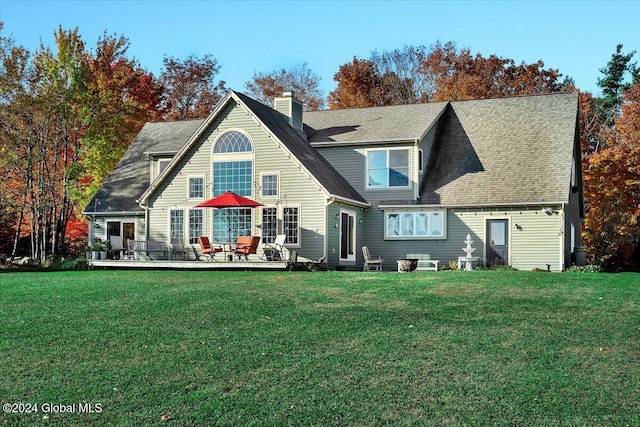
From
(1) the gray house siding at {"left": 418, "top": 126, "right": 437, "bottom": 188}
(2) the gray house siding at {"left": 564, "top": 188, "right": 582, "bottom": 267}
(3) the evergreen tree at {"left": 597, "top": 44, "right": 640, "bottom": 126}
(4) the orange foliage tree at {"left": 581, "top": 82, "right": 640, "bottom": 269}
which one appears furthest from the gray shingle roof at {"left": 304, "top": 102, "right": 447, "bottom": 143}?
(3) the evergreen tree at {"left": 597, "top": 44, "right": 640, "bottom": 126}

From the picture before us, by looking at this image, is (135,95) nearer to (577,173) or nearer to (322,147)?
(322,147)

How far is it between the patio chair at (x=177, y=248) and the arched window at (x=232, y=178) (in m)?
1.23

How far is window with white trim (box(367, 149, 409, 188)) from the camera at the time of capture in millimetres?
25594

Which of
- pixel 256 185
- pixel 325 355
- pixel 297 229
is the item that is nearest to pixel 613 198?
pixel 297 229

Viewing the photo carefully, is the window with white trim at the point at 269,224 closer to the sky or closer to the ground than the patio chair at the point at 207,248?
closer to the sky

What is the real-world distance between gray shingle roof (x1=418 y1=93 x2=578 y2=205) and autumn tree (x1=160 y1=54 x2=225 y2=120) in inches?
802

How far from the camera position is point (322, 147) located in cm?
2684

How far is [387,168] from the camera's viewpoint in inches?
1021

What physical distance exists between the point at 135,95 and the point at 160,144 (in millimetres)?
12675

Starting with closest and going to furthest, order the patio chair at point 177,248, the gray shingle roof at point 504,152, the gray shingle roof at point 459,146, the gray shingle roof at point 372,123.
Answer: the gray shingle roof at point 504,152
the gray shingle roof at point 459,146
the patio chair at point 177,248
the gray shingle roof at point 372,123

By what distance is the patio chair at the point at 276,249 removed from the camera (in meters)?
23.3

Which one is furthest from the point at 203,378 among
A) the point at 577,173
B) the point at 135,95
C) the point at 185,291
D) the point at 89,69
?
the point at 135,95

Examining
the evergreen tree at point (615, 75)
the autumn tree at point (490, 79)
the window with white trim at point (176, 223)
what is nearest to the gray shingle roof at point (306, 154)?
the window with white trim at point (176, 223)

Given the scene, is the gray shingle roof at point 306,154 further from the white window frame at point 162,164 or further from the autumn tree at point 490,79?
the autumn tree at point 490,79
